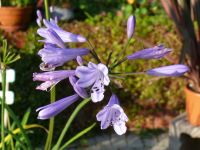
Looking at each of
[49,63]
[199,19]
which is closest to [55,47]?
[49,63]

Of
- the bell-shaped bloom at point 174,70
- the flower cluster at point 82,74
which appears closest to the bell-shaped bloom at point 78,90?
the flower cluster at point 82,74

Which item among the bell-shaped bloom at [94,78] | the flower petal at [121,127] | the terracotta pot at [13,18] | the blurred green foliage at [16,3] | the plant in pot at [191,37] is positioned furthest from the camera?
the blurred green foliage at [16,3]

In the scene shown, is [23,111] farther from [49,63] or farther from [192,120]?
[49,63]

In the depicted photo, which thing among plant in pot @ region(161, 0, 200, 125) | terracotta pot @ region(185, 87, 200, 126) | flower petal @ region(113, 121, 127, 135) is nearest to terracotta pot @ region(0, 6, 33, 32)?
plant in pot @ region(161, 0, 200, 125)

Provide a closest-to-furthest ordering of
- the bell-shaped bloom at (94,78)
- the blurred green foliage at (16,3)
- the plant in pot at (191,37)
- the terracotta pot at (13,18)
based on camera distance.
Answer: the bell-shaped bloom at (94,78)
the plant in pot at (191,37)
the terracotta pot at (13,18)
the blurred green foliage at (16,3)

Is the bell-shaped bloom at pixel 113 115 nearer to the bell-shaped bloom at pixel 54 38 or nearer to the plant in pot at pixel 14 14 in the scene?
the bell-shaped bloom at pixel 54 38

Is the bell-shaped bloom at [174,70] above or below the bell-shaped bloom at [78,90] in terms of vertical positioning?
above
